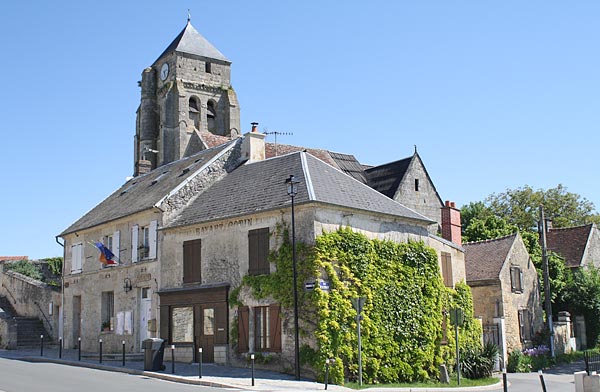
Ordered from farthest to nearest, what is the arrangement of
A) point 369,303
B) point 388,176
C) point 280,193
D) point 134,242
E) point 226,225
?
point 388,176
point 134,242
point 226,225
point 280,193
point 369,303

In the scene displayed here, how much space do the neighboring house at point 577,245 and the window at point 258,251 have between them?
22.1m

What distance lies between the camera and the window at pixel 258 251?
67.6 feet

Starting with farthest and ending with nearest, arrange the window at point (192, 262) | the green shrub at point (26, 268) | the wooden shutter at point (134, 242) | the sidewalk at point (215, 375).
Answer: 1. the green shrub at point (26, 268)
2. the wooden shutter at point (134, 242)
3. the window at point (192, 262)
4. the sidewalk at point (215, 375)

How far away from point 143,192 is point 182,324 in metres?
8.26

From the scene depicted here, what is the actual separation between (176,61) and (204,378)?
143 feet

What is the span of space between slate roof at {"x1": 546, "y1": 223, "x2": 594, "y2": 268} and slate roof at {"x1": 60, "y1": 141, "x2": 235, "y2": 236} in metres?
21.0

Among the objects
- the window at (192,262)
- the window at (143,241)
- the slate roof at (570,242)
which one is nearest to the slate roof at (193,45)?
the slate roof at (570,242)

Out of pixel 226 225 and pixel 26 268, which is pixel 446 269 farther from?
pixel 26 268

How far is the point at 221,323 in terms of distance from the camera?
2141 cm

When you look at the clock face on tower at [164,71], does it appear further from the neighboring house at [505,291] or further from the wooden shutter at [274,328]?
the wooden shutter at [274,328]

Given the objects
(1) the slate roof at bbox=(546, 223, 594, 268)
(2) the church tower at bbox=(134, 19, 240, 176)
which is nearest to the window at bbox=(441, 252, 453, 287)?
(1) the slate roof at bbox=(546, 223, 594, 268)

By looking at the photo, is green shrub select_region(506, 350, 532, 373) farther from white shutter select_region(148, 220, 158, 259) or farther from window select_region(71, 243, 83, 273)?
window select_region(71, 243, 83, 273)

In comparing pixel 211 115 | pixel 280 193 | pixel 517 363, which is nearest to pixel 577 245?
pixel 517 363

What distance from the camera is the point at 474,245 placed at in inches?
1208
